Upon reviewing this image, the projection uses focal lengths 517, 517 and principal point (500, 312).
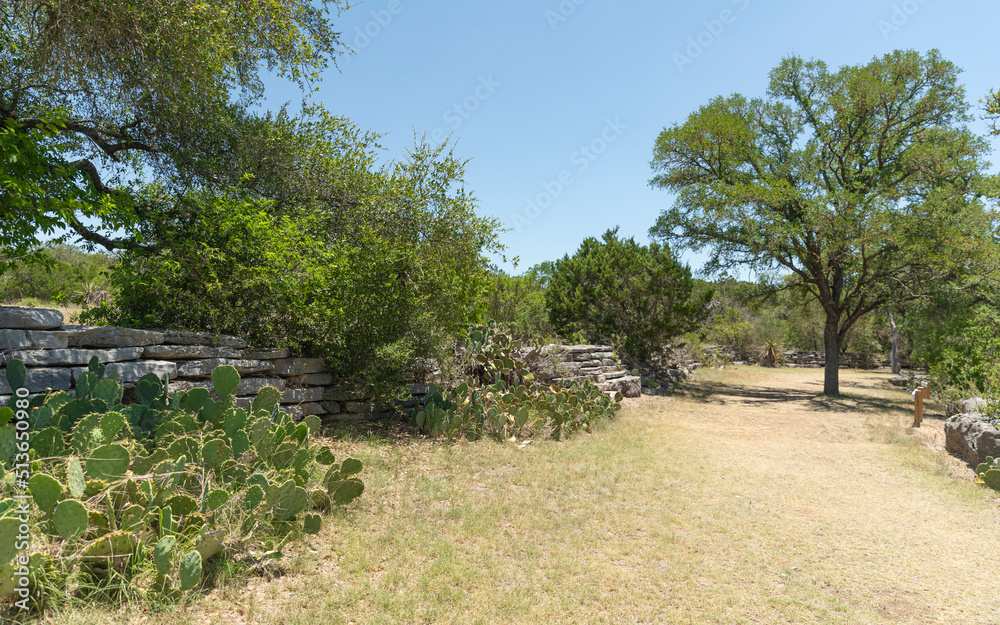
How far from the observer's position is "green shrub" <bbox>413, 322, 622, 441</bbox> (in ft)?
22.5

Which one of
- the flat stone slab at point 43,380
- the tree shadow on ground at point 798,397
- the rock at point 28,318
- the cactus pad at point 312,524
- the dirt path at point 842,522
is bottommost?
the dirt path at point 842,522

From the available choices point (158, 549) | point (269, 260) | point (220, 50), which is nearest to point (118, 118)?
point (220, 50)

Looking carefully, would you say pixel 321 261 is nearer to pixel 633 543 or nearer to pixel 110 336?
pixel 110 336

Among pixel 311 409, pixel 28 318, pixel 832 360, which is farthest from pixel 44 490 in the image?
pixel 832 360

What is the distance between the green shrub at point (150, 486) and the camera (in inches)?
96.0

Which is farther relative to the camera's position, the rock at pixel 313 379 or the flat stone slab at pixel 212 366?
the rock at pixel 313 379

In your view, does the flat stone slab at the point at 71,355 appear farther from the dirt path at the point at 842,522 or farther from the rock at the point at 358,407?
the dirt path at the point at 842,522

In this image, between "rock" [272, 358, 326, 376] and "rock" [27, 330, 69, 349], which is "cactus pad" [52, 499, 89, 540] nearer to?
"rock" [27, 330, 69, 349]

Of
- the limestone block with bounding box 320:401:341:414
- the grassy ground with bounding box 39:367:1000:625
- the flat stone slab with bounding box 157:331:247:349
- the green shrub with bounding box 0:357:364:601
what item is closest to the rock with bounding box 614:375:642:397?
the grassy ground with bounding box 39:367:1000:625

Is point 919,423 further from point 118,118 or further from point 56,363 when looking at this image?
point 118,118

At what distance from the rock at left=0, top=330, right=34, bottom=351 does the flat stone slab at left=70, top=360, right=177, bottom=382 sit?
1.30 ft

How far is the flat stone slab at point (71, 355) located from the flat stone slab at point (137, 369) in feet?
0.22

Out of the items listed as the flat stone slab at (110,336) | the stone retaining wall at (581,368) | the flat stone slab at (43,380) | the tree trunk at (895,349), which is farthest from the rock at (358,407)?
the tree trunk at (895,349)

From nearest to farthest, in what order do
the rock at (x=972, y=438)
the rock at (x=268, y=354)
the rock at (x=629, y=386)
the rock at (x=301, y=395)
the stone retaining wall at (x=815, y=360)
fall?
the rock at (x=268, y=354) → the rock at (x=301, y=395) → the rock at (x=972, y=438) → the rock at (x=629, y=386) → the stone retaining wall at (x=815, y=360)
